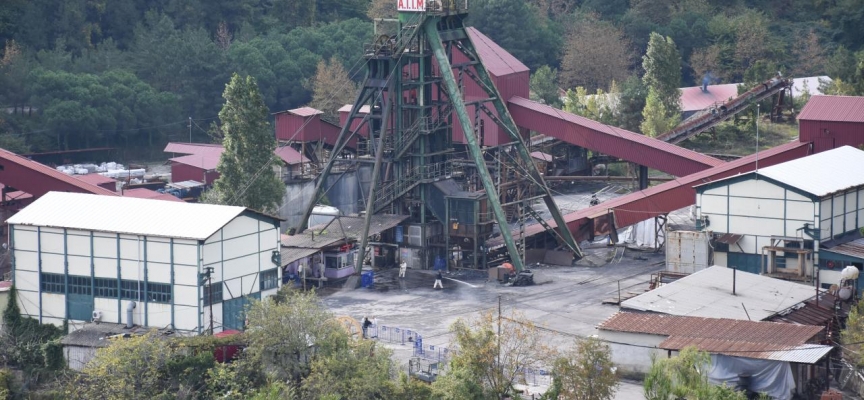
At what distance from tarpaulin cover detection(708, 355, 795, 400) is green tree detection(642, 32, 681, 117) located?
45227 mm

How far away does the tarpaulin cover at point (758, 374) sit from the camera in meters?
45.1

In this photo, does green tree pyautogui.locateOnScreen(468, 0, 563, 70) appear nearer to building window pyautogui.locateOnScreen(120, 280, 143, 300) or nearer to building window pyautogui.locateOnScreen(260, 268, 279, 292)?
building window pyautogui.locateOnScreen(260, 268, 279, 292)

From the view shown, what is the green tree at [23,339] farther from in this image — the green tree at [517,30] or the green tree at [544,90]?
the green tree at [517,30]

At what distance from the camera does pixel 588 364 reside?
142 feet

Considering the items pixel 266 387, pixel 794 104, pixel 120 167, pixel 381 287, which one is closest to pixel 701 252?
pixel 381 287

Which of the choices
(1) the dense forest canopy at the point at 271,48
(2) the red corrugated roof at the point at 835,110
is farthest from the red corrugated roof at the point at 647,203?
(1) the dense forest canopy at the point at 271,48

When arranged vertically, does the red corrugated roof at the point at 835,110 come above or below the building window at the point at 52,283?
above

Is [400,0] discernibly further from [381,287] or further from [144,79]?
[144,79]

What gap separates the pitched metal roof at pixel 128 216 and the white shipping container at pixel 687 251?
16967 millimetres

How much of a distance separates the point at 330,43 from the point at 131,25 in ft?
43.0

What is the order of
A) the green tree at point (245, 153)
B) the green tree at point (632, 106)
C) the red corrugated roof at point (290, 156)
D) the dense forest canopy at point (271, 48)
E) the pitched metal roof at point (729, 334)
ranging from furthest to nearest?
the dense forest canopy at point (271, 48)
the green tree at point (632, 106)
the red corrugated roof at point (290, 156)
the green tree at point (245, 153)
the pitched metal roof at point (729, 334)

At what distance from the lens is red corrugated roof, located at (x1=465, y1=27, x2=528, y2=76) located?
242 ft

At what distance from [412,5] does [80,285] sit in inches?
711

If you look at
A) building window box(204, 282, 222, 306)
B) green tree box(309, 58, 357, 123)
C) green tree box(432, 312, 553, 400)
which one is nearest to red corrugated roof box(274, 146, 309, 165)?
green tree box(309, 58, 357, 123)
